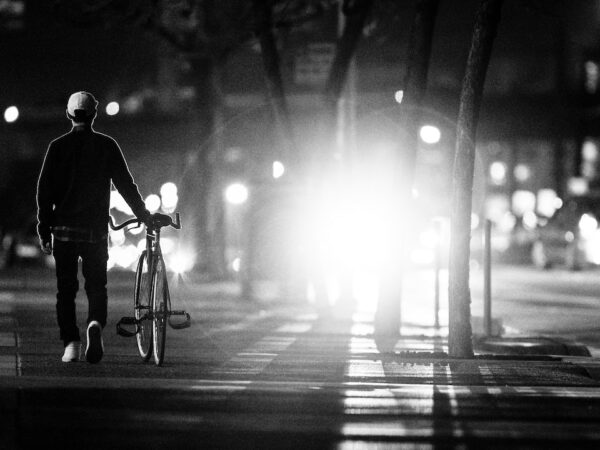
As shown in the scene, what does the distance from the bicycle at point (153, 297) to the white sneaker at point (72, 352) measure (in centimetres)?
40

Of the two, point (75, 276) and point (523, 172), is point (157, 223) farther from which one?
point (523, 172)

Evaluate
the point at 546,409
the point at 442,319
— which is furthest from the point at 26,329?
the point at 546,409

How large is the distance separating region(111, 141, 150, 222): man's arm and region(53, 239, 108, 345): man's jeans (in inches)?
15.5

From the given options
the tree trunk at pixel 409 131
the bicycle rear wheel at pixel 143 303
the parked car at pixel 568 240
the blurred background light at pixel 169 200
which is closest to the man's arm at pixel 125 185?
the bicycle rear wheel at pixel 143 303

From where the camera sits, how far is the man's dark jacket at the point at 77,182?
37.1 feet

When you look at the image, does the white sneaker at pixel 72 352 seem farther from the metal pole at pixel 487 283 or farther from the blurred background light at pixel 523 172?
the blurred background light at pixel 523 172

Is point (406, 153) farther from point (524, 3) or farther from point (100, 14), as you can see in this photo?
point (100, 14)

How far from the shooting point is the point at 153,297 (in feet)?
37.7

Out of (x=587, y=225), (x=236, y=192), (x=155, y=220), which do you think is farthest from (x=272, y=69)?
(x=587, y=225)

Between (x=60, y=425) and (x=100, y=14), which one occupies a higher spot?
(x=100, y=14)

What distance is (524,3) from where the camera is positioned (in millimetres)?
16141

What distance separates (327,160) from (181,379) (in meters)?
10.7

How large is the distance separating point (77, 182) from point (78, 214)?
0.27 metres

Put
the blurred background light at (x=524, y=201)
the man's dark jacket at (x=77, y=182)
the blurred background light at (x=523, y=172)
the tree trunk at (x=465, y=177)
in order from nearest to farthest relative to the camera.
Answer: the man's dark jacket at (x=77, y=182), the tree trunk at (x=465, y=177), the blurred background light at (x=524, y=201), the blurred background light at (x=523, y=172)
